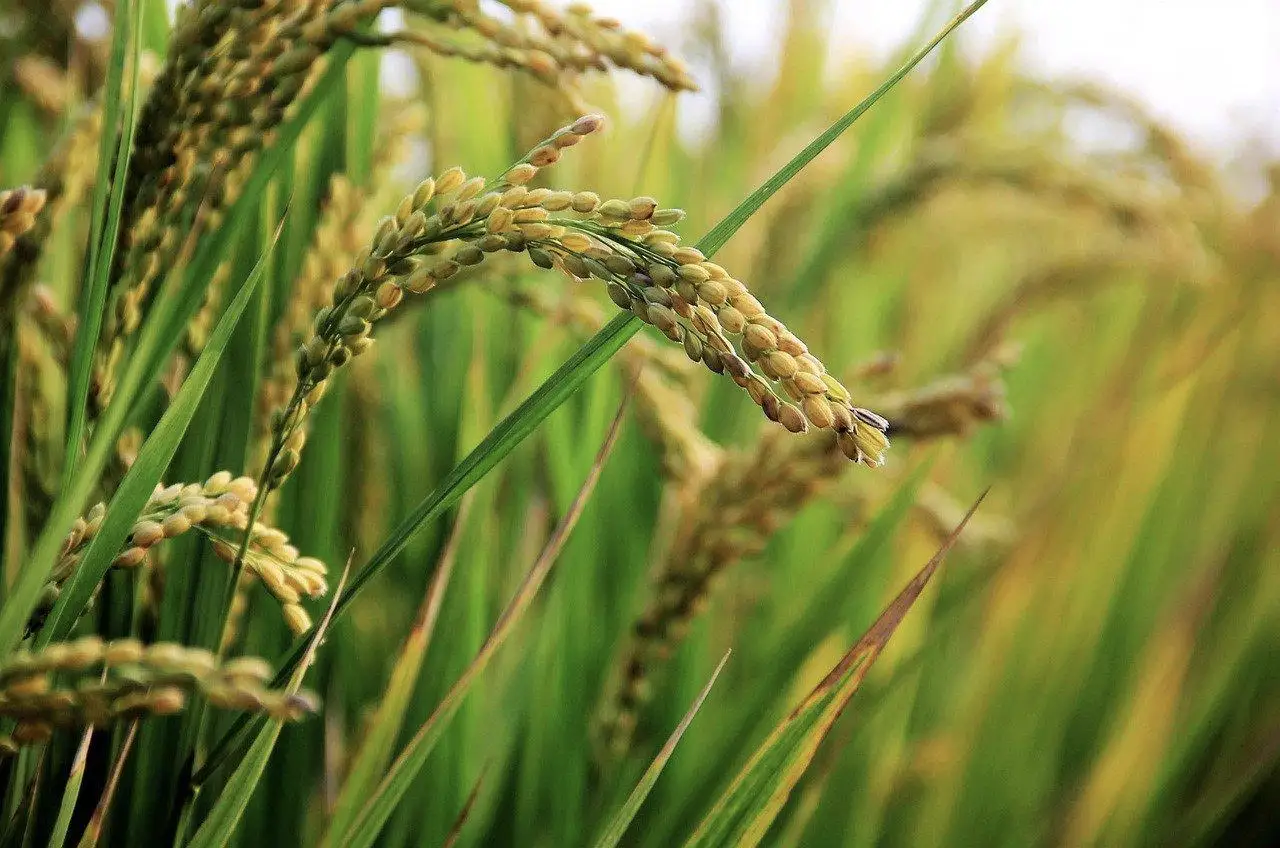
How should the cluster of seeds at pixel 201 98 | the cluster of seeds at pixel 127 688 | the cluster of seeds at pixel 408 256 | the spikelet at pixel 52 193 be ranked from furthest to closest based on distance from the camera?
the spikelet at pixel 52 193, the cluster of seeds at pixel 201 98, the cluster of seeds at pixel 408 256, the cluster of seeds at pixel 127 688

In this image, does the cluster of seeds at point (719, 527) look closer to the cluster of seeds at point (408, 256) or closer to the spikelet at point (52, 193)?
the cluster of seeds at point (408, 256)

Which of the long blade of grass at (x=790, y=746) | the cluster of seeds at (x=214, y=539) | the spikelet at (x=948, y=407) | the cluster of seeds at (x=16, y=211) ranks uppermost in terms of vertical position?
the spikelet at (x=948, y=407)

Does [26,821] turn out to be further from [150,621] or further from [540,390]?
[540,390]

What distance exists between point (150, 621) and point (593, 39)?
0.54 metres

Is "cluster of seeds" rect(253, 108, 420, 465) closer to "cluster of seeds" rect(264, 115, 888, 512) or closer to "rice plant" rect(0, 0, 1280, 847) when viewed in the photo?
"rice plant" rect(0, 0, 1280, 847)

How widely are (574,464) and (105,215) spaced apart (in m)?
0.59

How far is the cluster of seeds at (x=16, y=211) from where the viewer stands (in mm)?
496

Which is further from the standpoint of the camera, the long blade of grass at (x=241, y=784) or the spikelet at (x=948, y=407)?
the spikelet at (x=948, y=407)

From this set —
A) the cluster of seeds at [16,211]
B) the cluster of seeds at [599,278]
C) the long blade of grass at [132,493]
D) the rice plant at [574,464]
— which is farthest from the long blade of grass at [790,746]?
the cluster of seeds at [16,211]

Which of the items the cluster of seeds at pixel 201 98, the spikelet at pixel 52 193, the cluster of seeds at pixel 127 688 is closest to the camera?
the cluster of seeds at pixel 127 688

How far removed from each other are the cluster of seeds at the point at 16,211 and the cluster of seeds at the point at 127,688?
0.78 feet

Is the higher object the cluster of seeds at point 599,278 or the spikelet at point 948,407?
the spikelet at point 948,407

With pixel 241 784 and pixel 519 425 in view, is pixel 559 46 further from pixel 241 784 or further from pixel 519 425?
pixel 241 784

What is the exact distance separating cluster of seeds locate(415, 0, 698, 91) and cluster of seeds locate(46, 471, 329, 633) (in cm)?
32
